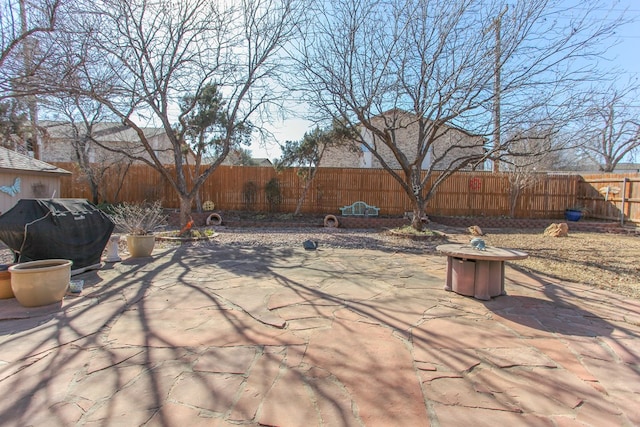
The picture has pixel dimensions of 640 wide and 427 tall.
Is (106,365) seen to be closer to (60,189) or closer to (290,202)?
(290,202)

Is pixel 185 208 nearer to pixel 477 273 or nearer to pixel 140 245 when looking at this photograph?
pixel 140 245

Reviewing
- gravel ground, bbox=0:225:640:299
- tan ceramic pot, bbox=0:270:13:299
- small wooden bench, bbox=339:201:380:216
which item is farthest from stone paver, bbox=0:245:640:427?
small wooden bench, bbox=339:201:380:216

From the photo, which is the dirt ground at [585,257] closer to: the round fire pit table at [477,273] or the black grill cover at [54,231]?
the round fire pit table at [477,273]

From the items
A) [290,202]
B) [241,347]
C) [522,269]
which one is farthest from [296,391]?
[290,202]

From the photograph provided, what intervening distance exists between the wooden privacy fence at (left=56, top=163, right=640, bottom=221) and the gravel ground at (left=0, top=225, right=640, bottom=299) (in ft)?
8.97

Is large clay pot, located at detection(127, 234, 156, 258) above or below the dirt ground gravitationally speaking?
above

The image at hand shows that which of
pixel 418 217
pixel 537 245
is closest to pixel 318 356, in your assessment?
pixel 418 217

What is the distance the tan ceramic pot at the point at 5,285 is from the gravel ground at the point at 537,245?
325 centimetres

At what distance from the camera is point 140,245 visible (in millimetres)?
6598

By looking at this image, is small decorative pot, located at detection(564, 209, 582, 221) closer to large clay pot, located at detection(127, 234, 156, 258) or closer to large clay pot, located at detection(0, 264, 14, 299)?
large clay pot, located at detection(127, 234, 156, 258)

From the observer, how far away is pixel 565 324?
3.56 m

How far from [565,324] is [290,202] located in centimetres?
1092

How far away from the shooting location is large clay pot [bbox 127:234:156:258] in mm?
6566

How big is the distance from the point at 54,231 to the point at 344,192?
10.3m
